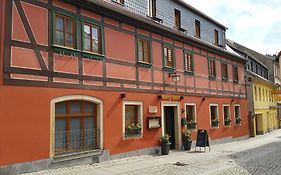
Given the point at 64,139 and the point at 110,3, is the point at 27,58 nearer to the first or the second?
the point at 64,139

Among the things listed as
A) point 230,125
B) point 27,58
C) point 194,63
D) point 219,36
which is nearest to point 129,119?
point 27,58

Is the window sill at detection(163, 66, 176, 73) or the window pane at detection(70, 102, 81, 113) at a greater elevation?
the window sill at detection(163, 66, 176, 73)

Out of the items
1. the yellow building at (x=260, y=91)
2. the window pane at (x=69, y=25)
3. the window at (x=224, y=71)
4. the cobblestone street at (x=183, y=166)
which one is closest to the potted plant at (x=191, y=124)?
the cobblestone street at (x=183, y=166)

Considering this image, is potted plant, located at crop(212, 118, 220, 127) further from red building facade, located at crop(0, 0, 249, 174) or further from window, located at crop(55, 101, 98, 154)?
window, located at crop(55, 101, 98, 154)

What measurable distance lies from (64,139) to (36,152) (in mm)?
1262

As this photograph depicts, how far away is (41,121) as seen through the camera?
9.64 m

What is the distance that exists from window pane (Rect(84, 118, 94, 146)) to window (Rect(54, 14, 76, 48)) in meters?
2.83

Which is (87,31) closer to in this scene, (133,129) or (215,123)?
(133,129)

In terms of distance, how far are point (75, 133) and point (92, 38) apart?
11.8ft

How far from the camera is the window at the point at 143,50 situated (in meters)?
14.2

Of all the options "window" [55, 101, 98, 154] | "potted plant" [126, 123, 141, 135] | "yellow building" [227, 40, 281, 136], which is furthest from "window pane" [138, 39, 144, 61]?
"yellow building" [227, 40, 281, 136]

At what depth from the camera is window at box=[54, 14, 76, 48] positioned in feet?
34.6

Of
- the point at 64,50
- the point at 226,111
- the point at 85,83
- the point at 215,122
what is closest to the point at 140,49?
the point at 85,83

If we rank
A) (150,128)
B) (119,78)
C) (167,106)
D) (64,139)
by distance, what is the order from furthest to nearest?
(167,106), (150,128), (119,78), (64,139)
